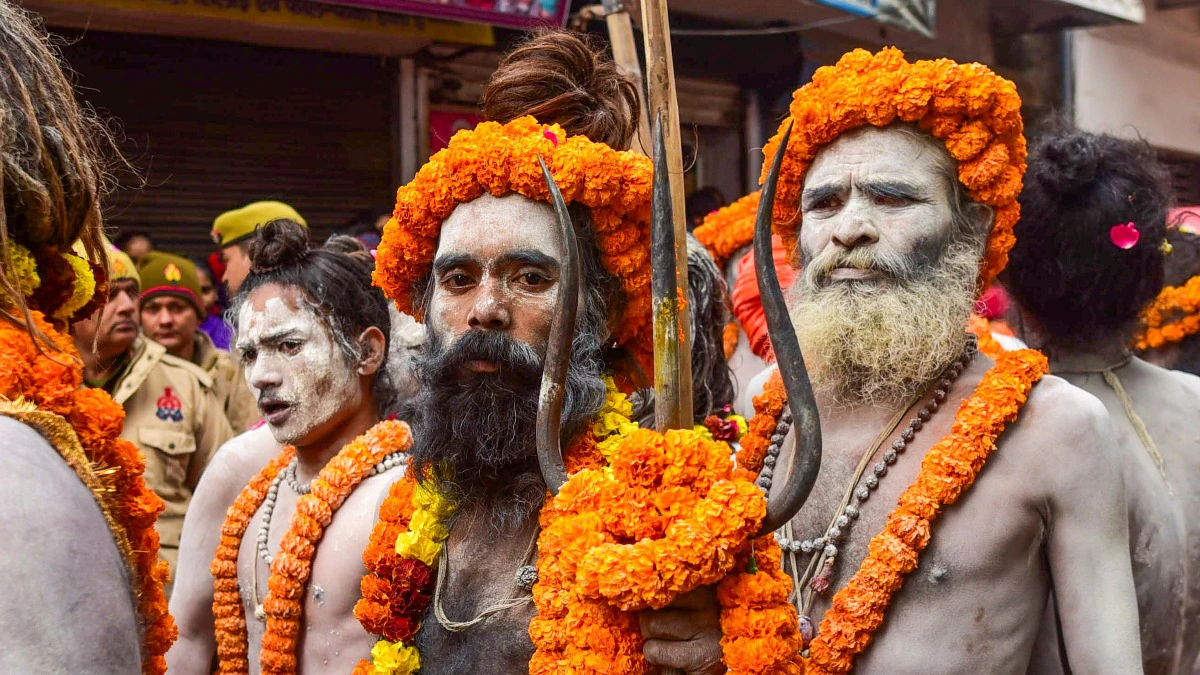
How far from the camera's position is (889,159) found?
2930mm

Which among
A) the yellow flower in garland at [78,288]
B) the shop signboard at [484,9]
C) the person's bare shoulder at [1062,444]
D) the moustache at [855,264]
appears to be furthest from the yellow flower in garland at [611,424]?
the shop signboard at [484,9]

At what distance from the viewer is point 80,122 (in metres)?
2.09

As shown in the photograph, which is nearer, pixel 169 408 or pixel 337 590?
pixel 337 590

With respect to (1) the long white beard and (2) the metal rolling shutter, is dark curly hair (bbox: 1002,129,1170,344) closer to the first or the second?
(1) the long white beard

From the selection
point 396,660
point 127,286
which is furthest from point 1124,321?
point 127,286

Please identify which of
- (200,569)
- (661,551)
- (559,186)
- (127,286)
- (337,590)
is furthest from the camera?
(127,286)

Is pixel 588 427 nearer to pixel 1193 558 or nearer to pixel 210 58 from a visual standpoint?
pixel 1193 558

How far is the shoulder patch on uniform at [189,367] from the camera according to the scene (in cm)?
618

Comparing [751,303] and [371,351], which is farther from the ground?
[371,351]

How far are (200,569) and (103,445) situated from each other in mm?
2187

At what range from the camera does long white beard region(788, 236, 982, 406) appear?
2861mm

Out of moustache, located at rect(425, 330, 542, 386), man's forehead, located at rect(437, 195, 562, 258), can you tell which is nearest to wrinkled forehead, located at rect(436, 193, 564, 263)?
man's forehead, located at rect(437, 195, 562, 258)

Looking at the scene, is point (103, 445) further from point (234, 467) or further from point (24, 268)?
point (234, 467)

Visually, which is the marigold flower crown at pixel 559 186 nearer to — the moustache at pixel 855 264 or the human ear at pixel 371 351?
the moustache at pixel 855 264
